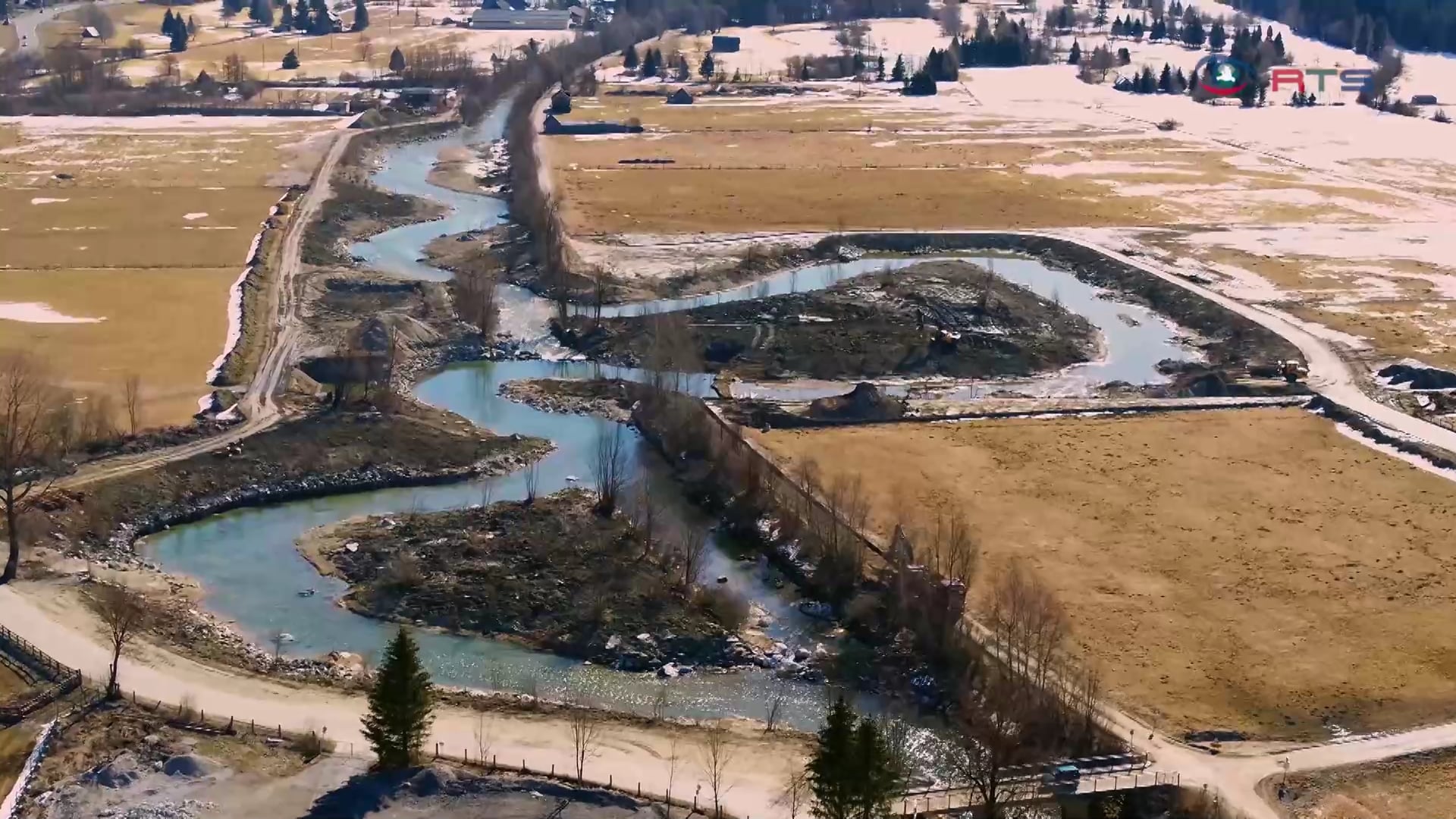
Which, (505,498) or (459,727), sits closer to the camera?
(459,727)

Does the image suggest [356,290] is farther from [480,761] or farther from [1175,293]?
[480,761]

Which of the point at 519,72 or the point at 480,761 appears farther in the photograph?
the point at 519,72

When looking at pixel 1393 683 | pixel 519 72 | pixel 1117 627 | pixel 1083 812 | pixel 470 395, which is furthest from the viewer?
pixel 519 72

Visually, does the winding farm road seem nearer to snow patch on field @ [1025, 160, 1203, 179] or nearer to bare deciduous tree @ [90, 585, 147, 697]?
bare deciduous tree @ [90, 585, 147, 697]

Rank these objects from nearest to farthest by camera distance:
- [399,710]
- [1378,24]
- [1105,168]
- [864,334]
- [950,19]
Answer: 1. [399,710]
2. [864,334]
3. [1105,168]
4. [1378,24]
5. [950,19]

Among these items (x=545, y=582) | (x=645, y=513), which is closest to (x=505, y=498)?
(x=645, y=513)

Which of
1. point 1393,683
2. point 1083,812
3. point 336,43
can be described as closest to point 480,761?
point 1083,812

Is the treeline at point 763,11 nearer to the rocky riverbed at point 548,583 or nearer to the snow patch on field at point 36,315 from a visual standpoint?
the snow patch on field at point 36,315

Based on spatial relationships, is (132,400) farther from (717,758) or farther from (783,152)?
(783,152)
